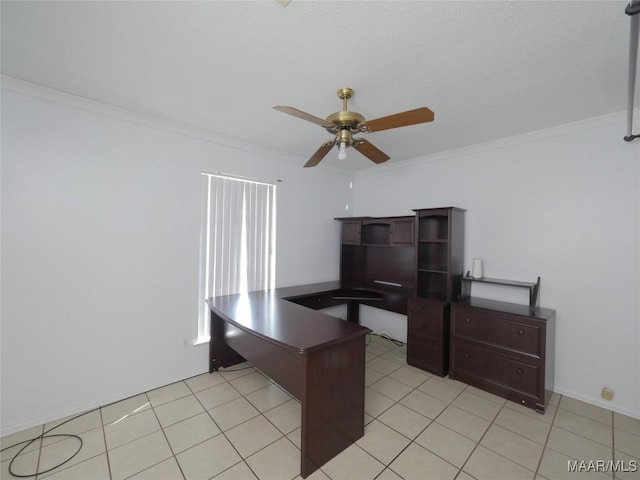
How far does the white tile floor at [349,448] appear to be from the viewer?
5.75 feet

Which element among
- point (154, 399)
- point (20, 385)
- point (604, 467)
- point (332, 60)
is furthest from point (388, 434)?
point (20, 385)

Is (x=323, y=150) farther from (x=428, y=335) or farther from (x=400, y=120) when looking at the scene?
(x=428, y=335)

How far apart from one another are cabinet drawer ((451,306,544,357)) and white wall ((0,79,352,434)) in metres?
2.80

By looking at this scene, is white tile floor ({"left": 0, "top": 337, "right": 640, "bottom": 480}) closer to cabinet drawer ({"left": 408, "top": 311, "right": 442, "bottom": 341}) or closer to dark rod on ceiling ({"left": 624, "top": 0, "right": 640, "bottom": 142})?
cabinet drawer ({"left": 408, "top": 311, "right": 442, "bottom": 341})

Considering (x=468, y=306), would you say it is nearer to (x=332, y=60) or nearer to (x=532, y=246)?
(x=532, y=246)

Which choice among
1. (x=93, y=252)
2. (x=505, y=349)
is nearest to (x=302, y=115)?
(x=93, y=252)

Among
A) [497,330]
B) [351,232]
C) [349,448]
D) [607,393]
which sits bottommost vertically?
[349,448]

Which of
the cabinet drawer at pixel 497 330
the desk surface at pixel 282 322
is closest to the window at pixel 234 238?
the desk surface at pixel 282 322

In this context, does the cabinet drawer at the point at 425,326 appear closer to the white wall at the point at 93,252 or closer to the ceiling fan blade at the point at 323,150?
the ceiling fan blade at the point at 323,150

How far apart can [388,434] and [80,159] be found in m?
3.34

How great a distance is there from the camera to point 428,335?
10.1 ft

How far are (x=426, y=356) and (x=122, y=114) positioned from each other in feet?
12.9

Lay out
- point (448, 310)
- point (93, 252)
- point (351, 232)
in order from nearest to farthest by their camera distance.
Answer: point (93, 252), point (448, 310), point (351, 232)

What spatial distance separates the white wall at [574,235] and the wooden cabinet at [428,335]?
630 millimetres
